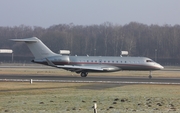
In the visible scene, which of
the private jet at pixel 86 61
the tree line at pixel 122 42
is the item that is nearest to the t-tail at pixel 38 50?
the private jet at pixel 86 61

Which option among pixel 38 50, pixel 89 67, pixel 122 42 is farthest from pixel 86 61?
pixel 122 42

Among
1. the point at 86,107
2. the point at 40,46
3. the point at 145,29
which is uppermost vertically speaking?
the point at 145,29

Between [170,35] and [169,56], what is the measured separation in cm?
1347

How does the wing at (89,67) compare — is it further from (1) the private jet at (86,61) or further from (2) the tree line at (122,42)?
(2) the tree line at (122,42)

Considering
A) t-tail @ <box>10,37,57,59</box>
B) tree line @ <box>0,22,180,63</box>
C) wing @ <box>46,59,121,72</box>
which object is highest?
tree line @ <box>0,22,180,63</box>

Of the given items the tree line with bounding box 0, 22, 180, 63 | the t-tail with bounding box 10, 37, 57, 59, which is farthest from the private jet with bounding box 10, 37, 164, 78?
the tree line with bounding box 0, 22, 180, 63

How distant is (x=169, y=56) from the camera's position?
12862 centimetres

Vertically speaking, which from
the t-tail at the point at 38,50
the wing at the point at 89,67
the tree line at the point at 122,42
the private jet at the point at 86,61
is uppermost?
the tree line at the point at 122,42

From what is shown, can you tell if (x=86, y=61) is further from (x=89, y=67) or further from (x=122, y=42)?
(x=122, y=42)

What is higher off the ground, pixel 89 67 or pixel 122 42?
pixel 122 42

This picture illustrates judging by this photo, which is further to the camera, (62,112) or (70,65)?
(70,65)

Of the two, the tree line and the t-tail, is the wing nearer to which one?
the t-tail

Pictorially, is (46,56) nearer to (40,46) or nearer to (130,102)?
(40,46)

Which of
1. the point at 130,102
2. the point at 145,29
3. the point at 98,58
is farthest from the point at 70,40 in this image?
the point at 130,102
